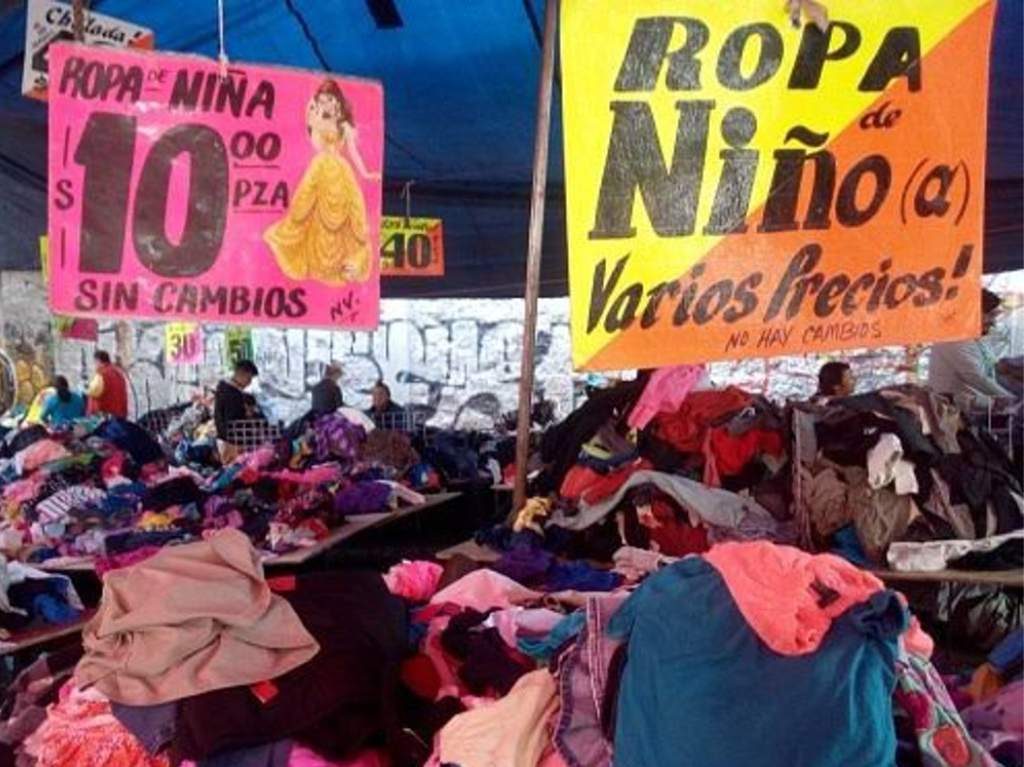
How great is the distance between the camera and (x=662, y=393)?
3990mm

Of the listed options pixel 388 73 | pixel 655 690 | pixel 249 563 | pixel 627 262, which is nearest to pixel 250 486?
pixel 388 73

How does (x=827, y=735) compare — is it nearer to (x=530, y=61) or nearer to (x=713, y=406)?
(x=713, y=406)

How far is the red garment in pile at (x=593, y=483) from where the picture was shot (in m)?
3.99

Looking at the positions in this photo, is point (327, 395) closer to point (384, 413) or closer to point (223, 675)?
point (384, 413)

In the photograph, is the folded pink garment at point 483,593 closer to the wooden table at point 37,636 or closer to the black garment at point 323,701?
the black garment at point 323,701

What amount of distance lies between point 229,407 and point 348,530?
3.12 metres

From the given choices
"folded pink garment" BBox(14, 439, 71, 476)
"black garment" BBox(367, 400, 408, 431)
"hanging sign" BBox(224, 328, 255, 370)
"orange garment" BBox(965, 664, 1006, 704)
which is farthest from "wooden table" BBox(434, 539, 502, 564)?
"hanging sign" BBox(224, 328, 255, 370)

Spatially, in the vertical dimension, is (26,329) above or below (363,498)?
above

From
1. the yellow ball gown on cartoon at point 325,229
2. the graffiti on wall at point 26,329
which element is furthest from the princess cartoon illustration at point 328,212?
the graffiti on wall at point 26,329

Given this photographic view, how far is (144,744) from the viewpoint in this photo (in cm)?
209

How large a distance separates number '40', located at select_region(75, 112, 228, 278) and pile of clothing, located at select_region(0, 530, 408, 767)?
3.16 ft

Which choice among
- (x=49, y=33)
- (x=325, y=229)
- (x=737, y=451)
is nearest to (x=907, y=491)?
(x=737, y=451)

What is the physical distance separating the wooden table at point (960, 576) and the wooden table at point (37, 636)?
2.87 m

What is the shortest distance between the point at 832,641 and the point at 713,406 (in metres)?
2.54
